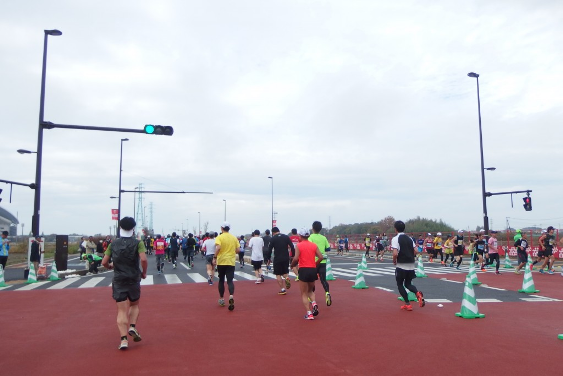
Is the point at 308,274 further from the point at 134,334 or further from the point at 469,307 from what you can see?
the point at 134,334

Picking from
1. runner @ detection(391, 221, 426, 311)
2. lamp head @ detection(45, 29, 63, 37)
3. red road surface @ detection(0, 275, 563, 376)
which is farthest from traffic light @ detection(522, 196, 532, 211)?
lamp head @ detection(45, 29, 63, 37)

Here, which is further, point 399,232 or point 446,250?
point 446,250

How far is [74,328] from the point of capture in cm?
897

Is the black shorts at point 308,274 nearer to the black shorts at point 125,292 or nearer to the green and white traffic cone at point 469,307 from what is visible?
the green and white traffic cone at point 469,307

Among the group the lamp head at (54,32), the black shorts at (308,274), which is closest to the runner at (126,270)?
the black shorts at (308,274)

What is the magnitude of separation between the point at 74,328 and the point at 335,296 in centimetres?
Answer: 660

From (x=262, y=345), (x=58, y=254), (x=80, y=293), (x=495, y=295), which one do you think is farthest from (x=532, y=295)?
(x=58, y=254)

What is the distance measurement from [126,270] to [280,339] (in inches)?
101

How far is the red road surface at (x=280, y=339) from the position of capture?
6129mm

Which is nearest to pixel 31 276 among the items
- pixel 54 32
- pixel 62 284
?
pixel 62 284

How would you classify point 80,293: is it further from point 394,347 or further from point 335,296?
point 394,347

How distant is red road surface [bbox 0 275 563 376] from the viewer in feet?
20.1

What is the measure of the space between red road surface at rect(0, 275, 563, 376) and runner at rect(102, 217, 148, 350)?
535 mm

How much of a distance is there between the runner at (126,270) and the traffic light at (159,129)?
32.9 ft
